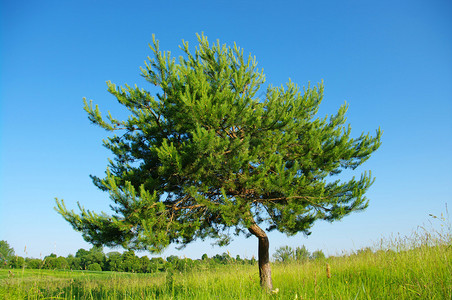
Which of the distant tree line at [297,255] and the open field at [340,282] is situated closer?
the open field at [340,282]

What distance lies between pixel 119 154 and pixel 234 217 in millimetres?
3799

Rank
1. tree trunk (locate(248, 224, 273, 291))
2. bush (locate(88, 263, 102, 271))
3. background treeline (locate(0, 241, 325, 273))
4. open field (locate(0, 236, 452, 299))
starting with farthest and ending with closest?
bush (locate(88, 263, 102, 271)), tree trunk (locate(248, 224, 273, 291)), background treeline (locate(0, 241, 325, 273)), open field (locate(0, 236, 452, 299))

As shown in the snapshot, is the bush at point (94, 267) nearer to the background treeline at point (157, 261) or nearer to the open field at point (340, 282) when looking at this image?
the background treeline at point (157, 261)

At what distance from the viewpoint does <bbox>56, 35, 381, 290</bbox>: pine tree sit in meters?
6.29

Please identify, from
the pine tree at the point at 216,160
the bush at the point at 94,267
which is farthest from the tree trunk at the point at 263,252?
the bush at the point at 94,267

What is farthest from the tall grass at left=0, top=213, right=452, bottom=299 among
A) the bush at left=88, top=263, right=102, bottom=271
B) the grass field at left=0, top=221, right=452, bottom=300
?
the bush at left=88, top=263, right=102, bottom=271

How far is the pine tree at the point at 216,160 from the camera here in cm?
629

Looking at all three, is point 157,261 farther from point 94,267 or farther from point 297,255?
point 94,267

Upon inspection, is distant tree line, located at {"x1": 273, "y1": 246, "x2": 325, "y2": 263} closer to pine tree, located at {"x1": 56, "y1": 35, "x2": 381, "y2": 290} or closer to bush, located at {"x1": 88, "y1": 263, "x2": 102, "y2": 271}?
pine tree, located at {"x1": 56, "y1": 35, "x2": 381, "y2": 290}

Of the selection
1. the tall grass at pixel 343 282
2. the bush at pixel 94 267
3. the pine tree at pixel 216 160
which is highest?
the pine tree at pixel 216 160

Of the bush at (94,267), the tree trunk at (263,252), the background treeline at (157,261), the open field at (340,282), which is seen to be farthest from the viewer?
the bush at (94,267)

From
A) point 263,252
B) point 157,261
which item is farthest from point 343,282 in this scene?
point 157,261

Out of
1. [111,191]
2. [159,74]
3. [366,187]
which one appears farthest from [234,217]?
[159,74]

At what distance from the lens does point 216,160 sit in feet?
20.6
